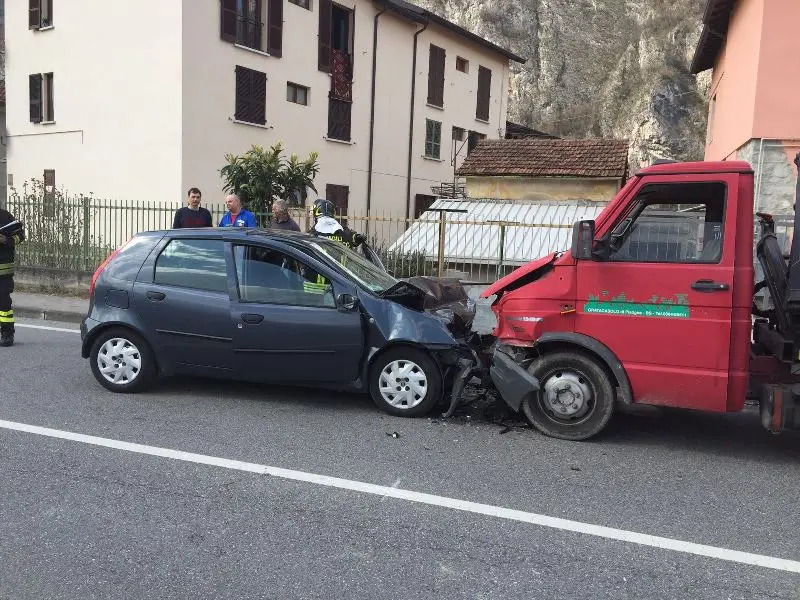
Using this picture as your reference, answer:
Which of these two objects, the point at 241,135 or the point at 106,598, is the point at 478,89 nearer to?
the point at 241,135

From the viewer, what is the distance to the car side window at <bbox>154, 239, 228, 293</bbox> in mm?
6125

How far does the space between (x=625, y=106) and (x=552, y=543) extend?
52.0 metres

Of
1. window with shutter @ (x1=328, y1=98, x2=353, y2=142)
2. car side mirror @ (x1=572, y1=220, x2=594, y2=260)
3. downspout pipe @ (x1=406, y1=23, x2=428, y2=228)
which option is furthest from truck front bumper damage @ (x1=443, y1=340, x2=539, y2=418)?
downspout pipe @ (x1=406, y1=23, x2=428, y2=228)

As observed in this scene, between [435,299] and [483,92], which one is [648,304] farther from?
[483,92]

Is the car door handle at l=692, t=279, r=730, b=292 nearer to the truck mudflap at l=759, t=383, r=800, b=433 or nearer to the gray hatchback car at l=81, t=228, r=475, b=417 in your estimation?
the truck mudflap at l=759, t=383, r=800, b=433

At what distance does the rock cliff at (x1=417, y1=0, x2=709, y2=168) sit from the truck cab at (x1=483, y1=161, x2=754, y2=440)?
4511 cm

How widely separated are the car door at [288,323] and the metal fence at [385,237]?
564 centimetres

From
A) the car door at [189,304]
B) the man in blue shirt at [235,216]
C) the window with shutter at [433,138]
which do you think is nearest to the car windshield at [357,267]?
the car door at [189,304]

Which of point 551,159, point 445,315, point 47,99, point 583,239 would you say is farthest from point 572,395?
point 47,99

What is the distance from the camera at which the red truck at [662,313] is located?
4680 mm

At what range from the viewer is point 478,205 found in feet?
60.6

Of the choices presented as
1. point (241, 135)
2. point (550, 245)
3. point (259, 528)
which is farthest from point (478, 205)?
point (259, 528)

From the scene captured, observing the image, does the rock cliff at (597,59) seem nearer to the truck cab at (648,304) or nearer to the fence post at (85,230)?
the fence post at (85,230)

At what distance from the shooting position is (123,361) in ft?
20.6
